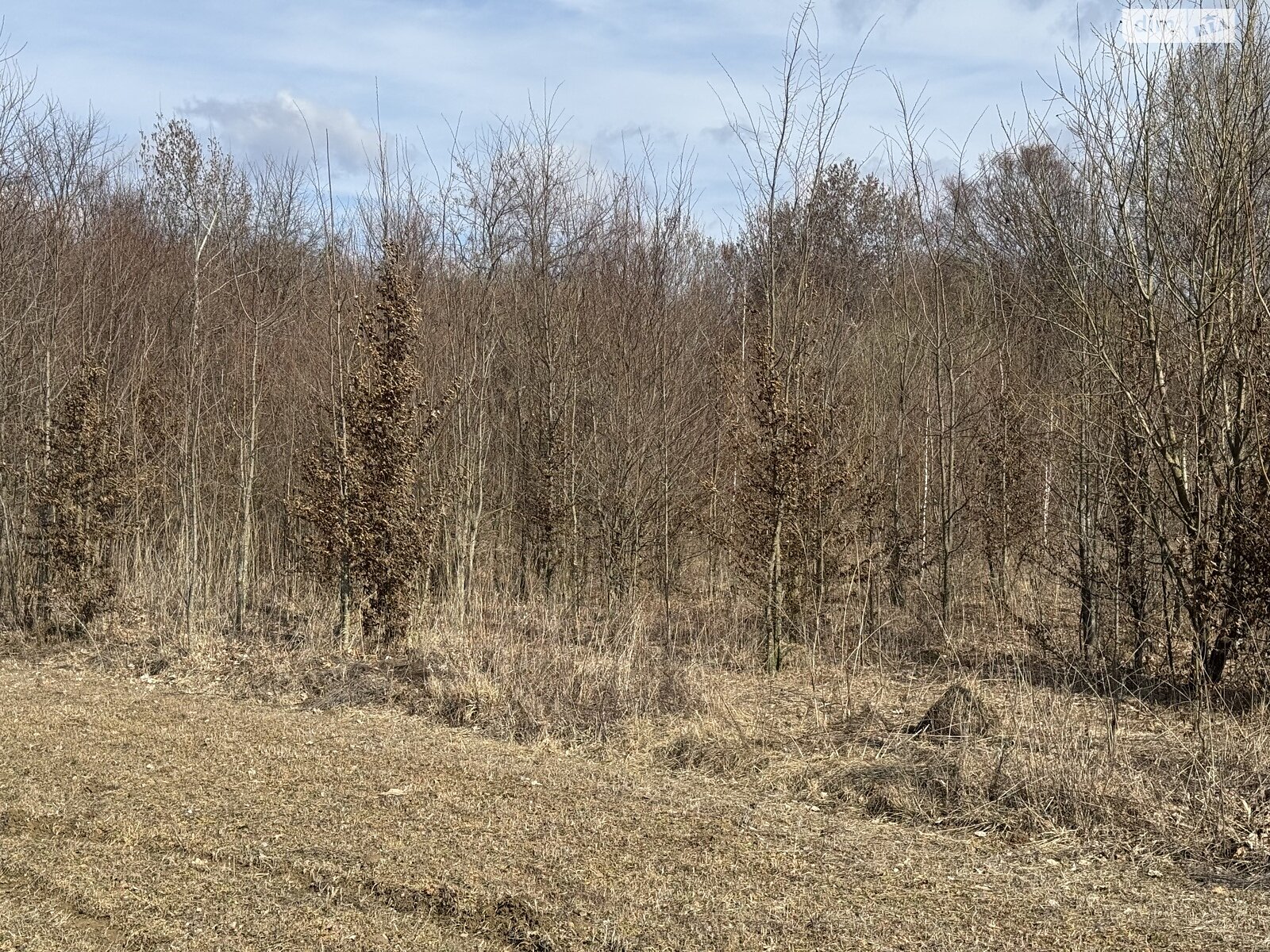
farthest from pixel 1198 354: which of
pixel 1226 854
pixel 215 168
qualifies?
pixel 215 168

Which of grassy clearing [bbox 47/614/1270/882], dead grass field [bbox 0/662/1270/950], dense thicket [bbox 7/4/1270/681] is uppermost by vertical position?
dense thicket [bbox 7/4/1270/681]

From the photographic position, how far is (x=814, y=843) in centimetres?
454

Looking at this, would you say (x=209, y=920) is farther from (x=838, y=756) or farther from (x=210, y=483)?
(x=210, y=483)

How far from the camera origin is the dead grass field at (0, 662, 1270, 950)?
12.0 ft

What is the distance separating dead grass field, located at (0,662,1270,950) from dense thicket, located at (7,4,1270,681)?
123 inches

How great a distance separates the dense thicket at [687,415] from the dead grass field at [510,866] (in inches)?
123

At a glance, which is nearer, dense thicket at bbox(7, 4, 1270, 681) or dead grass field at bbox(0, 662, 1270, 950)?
dead grass field at bbox(0, 662, 1270, 950)

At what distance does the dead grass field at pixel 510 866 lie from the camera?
3.64 meters

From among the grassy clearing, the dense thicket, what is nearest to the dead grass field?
the grassy clearing

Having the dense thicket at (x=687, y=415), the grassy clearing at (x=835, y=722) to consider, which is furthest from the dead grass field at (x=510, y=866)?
the dense thicket at (x=687, y=415)

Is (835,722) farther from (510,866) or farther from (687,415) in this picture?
(687,415)

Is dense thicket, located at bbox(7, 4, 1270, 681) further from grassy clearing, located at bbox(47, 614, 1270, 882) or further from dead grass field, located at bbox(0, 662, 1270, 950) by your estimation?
dead grass field, located at bbox(0, 662, 1270, 950)

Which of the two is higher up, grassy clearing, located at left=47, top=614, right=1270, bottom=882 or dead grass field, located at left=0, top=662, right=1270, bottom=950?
grassy clearing, located at left=47, top=614, right=1270, bottom=882

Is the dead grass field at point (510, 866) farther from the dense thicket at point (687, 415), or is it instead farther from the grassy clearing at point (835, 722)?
the dense thicket at point (687, 415)
